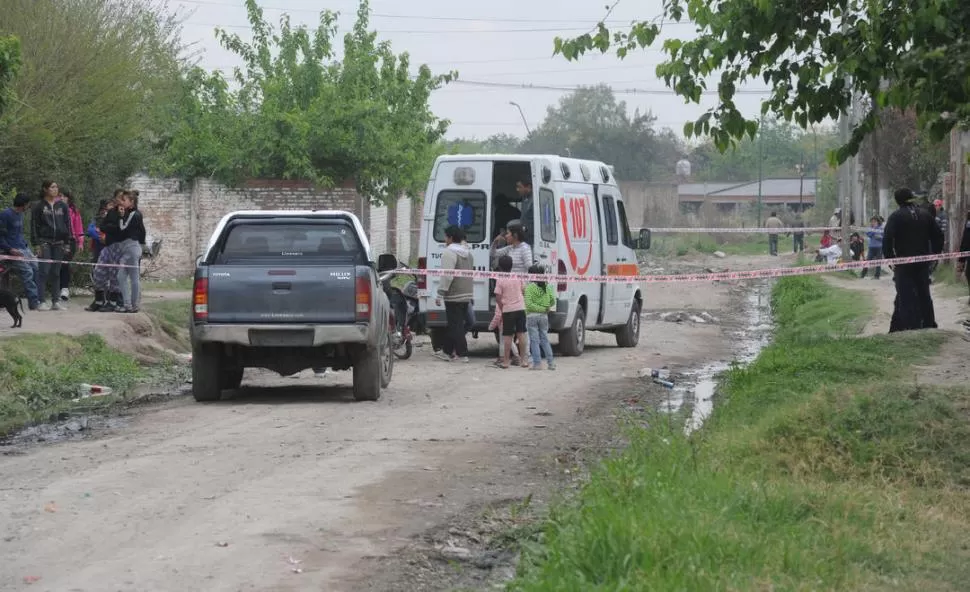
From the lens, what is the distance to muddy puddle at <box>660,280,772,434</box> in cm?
1441

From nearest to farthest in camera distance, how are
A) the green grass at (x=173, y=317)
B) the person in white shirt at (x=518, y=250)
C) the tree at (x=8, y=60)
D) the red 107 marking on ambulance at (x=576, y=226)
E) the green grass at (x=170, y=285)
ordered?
1. the tree at (x=8, y=60)
2. the person in white shirt at (x=518, y=250)
3. the red 107 marking on ambulance at (x=576, y=226)
4. the green grass at (x=173, y=317)
5. the green grass at (x=170, y=285)

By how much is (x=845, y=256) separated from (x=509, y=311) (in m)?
24.9

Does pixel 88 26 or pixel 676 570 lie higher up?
pixel 88 26

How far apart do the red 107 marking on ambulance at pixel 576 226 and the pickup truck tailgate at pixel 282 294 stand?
6303 mm

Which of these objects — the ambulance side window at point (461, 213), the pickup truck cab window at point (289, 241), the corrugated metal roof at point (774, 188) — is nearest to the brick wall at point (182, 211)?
the ambulance side window at point (461, 213)

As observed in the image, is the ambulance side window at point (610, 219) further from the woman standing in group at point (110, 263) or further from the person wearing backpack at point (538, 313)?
the woman standing in group at point (110, 263)

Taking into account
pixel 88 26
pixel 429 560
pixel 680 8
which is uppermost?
pixel 88 26

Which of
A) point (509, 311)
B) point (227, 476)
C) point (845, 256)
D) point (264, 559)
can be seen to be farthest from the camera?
point (845, 256)

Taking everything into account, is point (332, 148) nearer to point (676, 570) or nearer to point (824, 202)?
point (676, 570)

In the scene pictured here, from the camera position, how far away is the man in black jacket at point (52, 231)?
2094 cm

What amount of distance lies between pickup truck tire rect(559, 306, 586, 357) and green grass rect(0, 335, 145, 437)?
5.73 m

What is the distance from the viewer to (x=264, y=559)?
23.7 feet

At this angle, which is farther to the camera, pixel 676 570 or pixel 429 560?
pixel 429 560

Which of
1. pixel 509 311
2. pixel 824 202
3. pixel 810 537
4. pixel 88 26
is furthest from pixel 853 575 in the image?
pixel 824 202
